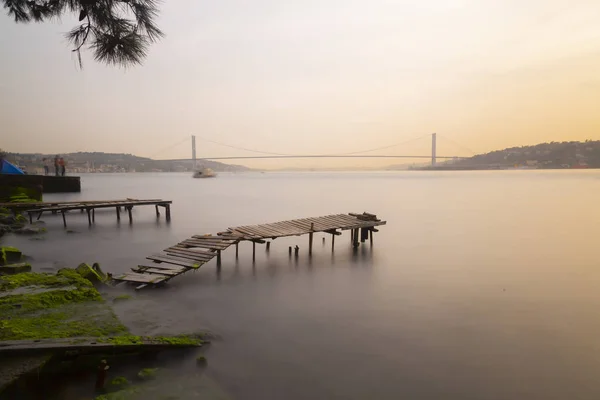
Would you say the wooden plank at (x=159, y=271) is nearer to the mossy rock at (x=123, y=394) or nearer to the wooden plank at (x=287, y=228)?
the wooden plank at (x=287, y=228)

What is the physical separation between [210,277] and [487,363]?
17.5 ft

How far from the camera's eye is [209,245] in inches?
345

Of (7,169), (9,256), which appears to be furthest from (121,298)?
(7,169)

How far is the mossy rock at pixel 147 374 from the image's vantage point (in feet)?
13.5

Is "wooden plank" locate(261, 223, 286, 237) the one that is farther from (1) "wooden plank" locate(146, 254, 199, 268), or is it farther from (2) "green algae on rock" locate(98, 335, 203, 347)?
(2) "green algae on rock" locate(98, 335, 203, 347)

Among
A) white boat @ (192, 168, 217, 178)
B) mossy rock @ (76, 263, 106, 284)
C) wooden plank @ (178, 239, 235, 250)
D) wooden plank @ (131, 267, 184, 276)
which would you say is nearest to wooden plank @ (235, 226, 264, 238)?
wooden plank @ (178, 239, 235, 250)

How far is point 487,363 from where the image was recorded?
504 cm

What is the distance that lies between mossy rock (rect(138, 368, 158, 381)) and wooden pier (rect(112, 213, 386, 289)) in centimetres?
286

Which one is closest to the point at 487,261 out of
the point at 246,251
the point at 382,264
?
the point at 382,264

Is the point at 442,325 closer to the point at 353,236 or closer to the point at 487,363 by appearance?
the point at 487,363

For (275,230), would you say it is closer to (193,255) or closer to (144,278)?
(193,255)

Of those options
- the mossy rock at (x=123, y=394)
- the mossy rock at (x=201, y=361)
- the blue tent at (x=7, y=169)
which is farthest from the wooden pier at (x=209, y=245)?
the blue tent at (x=7, y=169)

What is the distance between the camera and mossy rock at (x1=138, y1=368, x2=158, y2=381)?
411cm

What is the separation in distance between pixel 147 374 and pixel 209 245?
4676 mm
